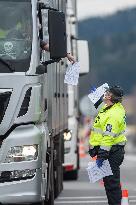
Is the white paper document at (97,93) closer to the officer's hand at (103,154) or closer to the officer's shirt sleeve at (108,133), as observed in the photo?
the officer's shirt sleeve at (108,133)

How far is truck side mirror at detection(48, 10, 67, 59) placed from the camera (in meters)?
14.0

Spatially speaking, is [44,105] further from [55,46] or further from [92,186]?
[92,186]

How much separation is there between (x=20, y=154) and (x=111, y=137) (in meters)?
1.79

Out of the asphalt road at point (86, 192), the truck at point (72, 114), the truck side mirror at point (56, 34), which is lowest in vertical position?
the asphalt road at point (86, 192)

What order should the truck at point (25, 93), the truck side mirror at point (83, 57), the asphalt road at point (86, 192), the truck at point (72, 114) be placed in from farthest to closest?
the truck at point (72, 114)
the truck side mirror at point (83, 57)
the asphalt road at point (86, 192)
the truck at point (25, 93)

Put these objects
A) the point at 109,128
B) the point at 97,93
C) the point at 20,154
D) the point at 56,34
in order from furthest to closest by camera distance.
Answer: the point at 97,93 → the point at 109,128 → the point at 20,154 → the point at 56,34

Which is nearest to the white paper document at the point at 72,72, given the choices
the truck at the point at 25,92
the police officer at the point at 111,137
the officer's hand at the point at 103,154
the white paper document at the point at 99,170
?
the police officer at the point at 111,137

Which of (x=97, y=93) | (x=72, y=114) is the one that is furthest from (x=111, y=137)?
→ (x=72, y=114)

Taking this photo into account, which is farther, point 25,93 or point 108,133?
point 108,133

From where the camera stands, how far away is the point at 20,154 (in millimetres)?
14148

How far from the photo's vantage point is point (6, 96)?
1423 cm

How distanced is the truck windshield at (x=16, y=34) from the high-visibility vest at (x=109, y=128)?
171 cm

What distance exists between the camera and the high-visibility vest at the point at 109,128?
1551 centimetres

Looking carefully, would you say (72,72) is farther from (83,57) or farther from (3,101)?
(83,57)
